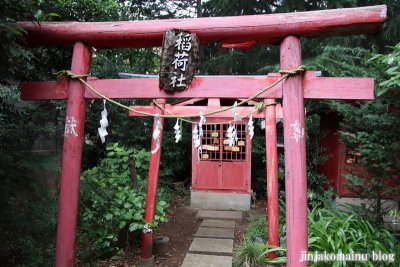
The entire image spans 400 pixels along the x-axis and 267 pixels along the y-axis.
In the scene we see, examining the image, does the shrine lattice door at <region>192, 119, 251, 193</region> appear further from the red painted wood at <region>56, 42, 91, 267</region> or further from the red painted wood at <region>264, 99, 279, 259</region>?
the red painted wood at <region>56, 42, 91, 267</region>

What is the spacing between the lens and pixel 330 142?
8.09 metres

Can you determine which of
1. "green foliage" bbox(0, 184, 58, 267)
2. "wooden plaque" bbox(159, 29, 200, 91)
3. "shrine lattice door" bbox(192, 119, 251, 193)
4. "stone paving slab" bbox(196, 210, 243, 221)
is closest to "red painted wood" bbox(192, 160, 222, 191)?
"shrine lattice door" bbox(192, 119, 251, 193)

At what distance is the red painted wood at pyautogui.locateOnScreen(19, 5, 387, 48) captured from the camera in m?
2.51

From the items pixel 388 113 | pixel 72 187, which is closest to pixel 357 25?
pixel 388 113

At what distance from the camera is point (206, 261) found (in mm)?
4652

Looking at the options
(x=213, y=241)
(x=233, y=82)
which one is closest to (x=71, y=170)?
(x=233, y=82)

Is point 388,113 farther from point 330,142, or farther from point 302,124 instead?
point 330,142

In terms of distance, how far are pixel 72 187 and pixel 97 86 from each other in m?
1.08

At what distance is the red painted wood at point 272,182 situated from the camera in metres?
4.59

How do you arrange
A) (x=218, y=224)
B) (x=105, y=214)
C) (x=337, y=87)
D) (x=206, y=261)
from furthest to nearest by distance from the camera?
(x=218, y=224)
(x=206, y=261)
(x=105, y=214)
(x=337, y=87)

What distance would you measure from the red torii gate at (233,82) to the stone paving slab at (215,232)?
11.1ft

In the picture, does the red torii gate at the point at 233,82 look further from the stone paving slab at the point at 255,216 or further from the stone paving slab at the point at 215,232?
the stone paving slab at the point at 255,216

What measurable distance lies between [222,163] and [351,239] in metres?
4.40

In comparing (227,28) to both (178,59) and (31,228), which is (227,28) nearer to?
(178,59)
